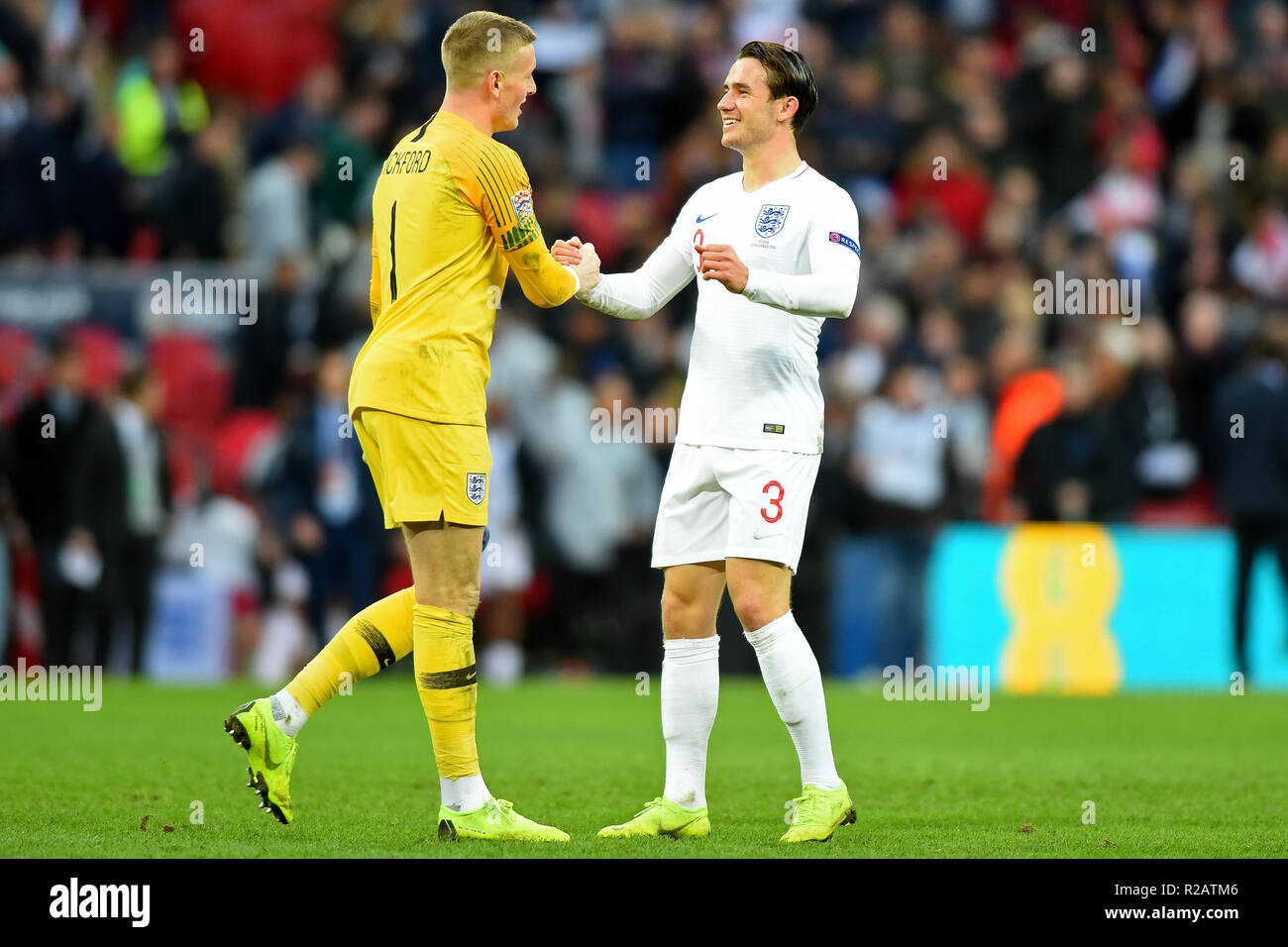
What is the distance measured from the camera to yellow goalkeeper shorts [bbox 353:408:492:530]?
6.30 metres

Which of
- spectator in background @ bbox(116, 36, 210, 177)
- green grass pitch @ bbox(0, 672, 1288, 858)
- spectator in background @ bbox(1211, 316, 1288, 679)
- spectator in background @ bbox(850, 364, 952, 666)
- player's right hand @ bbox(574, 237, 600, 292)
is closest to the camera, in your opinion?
green grass pitch @ bbox(0, 672, 1288, 858)

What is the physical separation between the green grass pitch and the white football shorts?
102 cm

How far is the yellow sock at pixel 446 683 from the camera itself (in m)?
6.36

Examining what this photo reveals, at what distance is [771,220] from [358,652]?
215 centimetres

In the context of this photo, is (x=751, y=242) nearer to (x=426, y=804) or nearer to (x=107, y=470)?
(x=426, y=804)

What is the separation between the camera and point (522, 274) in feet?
21.2

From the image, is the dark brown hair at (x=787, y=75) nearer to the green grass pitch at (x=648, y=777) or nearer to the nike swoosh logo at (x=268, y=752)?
the green grass pitch at (x=648, y=777)

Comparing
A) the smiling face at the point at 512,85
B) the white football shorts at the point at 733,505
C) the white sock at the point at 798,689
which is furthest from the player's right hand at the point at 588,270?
the white sock at the point at 798,689

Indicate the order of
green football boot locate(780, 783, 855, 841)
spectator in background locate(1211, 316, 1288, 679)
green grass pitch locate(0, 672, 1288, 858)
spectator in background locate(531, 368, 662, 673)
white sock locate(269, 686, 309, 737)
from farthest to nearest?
spectator in background locate(531, 368, 662, 673)
spectator in background locate(1211, 316, 1288, 679)
white sock locate(269, 686, 309, 737)
green football boot locate(780, 783, 855, 841)
green grass pitch locate(0, 672, 1288, 858)

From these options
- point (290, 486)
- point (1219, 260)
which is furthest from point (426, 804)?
point (1219, 260)

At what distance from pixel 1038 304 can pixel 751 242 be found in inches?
400

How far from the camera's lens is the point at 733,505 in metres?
6.56

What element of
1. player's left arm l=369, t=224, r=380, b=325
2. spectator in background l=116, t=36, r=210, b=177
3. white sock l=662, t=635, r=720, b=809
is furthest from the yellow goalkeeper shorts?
spectator in background l=116, t=36, r=210, b=177

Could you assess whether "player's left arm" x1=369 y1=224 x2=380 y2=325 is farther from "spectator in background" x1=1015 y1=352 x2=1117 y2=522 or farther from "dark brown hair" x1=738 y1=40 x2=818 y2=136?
"spectator in background" x1=1015 y1=352 x2=1117 y2=522
